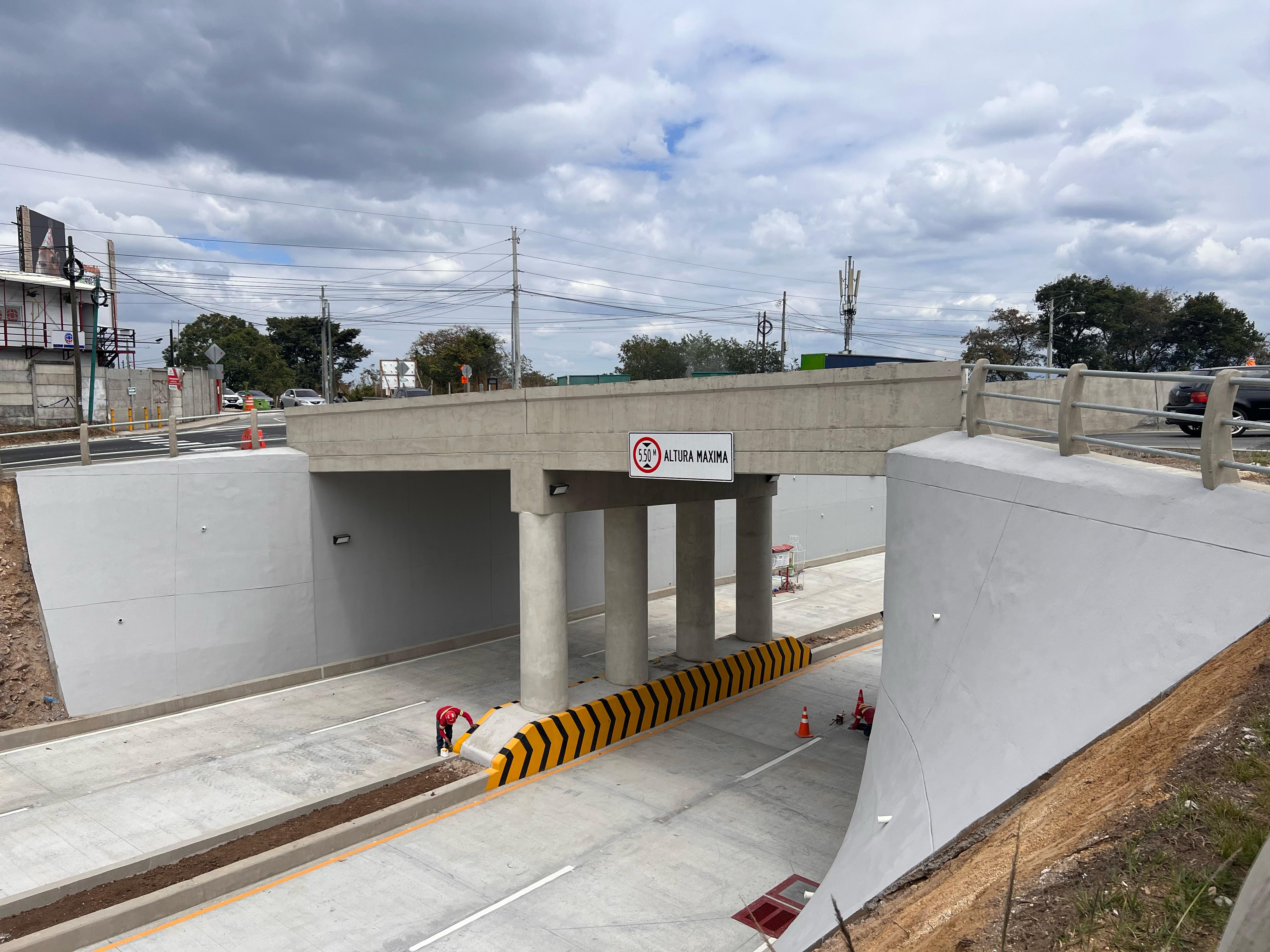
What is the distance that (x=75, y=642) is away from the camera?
61.5 feet

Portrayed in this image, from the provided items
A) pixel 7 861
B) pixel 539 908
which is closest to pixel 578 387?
pixel 539 908

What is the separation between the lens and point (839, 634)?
2730 centimetres

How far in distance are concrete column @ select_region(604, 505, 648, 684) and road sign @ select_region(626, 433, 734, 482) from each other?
3243 millimetres

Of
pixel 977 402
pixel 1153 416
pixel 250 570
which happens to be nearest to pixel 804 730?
pixel 977 402

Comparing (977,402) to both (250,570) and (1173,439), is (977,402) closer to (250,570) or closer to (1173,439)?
(1173,439)

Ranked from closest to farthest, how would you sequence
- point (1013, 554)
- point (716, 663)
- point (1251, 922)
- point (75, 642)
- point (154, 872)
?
point (1251, 922) → point (1013, 554) → point (154, 872) → point (75, 642) → point (716, 663)

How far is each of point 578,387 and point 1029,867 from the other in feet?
44.0

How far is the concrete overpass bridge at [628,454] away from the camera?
13148 mm

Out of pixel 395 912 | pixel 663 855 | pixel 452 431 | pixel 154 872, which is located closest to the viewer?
pixel 395 912

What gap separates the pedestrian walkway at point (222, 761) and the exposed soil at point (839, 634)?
454 cm

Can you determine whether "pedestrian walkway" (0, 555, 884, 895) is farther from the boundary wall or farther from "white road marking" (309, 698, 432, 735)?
the boundary wall

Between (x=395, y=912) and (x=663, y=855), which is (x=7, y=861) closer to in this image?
(x=395, y=912)

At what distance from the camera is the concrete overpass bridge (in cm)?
1315

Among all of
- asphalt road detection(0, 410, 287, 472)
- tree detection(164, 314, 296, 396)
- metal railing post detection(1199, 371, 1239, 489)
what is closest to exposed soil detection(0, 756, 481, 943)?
asphalt road detection(0, 410, 287, 472)
